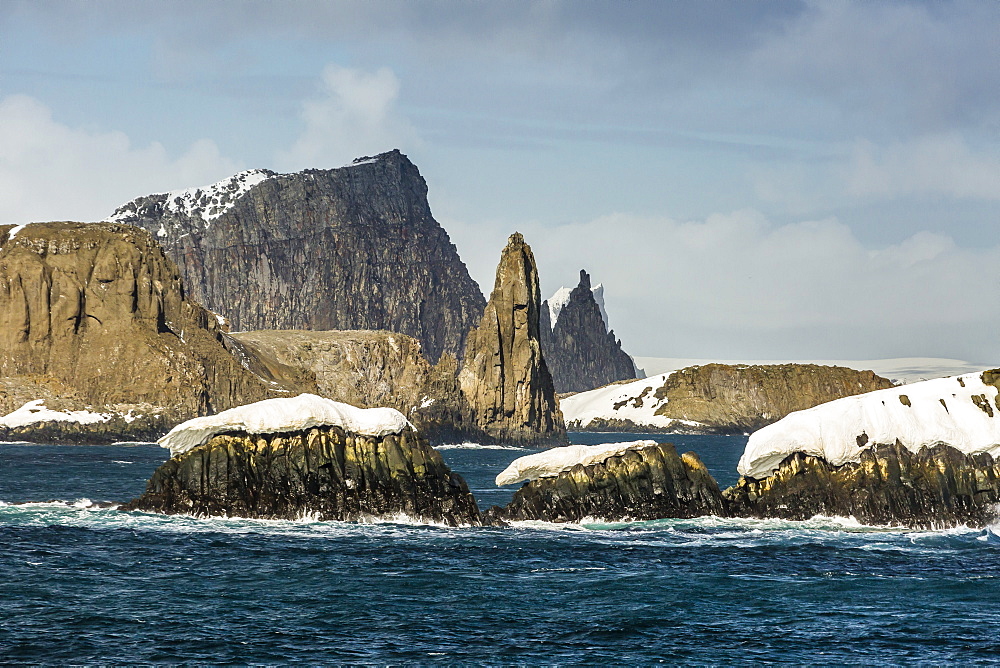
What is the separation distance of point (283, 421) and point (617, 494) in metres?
15.0

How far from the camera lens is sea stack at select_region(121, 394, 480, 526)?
50031 mm

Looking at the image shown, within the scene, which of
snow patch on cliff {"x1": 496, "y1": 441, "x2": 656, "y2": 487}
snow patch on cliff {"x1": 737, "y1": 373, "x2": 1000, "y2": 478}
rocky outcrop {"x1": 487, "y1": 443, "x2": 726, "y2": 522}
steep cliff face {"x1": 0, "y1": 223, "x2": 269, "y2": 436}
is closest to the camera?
rocky outcrop {"x1": 487, "y1": 443, "x2": 726, "y2": 522}

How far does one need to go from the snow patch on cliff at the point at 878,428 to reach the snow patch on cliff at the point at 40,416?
11447cm

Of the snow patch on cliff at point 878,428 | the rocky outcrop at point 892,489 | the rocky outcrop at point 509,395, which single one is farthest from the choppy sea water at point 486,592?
the rocky outcrop at point 509,395

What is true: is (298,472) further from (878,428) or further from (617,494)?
(878,428)

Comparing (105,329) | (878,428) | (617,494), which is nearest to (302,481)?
(617,494)

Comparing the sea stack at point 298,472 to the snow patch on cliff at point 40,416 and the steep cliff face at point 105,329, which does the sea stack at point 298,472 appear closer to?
the snow patch on cliff at point 40,416

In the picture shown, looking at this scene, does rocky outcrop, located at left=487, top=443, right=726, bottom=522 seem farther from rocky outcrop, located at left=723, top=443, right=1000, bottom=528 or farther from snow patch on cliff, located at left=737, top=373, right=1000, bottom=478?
snow patch on cliff, located at left=737, top=373, right=1000, bottom=478

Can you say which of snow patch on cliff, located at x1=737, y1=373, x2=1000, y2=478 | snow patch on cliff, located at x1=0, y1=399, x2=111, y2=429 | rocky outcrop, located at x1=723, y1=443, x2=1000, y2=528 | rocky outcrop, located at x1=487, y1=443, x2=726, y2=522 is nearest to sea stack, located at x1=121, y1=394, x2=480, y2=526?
rocky outcrop, located at x1=487, y1=443, x2=726, y2=522

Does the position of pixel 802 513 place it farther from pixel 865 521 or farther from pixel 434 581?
pixel 434 581

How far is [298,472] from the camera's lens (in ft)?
165

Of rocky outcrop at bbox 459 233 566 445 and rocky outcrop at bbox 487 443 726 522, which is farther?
rocky outcrop at bbox 459 233 566 445

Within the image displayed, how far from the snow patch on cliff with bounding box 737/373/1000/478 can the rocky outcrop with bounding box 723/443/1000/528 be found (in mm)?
475

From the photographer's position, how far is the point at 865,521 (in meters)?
52.2
